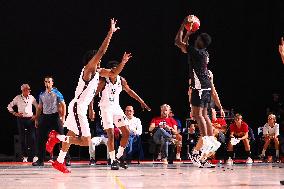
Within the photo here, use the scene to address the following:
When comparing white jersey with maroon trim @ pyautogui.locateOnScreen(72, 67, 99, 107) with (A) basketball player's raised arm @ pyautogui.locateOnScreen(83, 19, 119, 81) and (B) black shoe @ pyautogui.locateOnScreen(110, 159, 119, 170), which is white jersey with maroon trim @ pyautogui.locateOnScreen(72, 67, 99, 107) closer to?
(A) basketball player's raised arm @ pyautogui.locateOnScreen(83, 19, 119, 81)

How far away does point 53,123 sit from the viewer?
36.1ft

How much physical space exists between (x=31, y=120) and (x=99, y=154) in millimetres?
2847

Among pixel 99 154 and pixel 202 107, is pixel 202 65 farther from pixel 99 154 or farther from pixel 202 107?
pixel 99 154

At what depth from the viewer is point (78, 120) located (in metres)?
8.41

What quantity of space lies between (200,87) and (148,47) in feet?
22.4

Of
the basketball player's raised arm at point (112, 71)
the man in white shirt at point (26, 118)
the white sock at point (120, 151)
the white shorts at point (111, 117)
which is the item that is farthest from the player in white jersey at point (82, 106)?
the man in white shirt at point (26, 118)

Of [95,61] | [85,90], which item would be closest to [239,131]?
[85,90]

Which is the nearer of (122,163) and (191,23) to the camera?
(191,23)

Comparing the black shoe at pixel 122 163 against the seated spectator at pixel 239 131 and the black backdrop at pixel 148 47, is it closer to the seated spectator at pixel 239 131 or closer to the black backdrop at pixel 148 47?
the seated spectator at pixel 239 131

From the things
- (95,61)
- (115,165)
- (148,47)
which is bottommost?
(115,165)

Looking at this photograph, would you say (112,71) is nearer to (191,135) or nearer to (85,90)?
(85,90)

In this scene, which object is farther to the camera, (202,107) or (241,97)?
(241,97)

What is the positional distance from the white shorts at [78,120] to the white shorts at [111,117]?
1.13 m

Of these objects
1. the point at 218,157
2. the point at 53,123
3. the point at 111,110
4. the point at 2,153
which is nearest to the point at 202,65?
the point at 111,110
